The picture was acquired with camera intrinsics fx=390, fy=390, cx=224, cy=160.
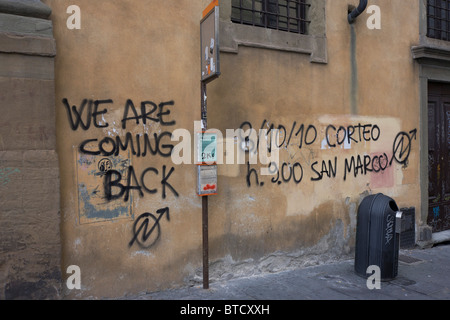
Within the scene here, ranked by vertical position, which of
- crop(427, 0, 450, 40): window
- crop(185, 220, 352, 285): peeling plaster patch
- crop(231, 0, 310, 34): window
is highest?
crop(427, 0, 450, 40): window

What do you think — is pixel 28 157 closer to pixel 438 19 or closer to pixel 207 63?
pixel 207 63

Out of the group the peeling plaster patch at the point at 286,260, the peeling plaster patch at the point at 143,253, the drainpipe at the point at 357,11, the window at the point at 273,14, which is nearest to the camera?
the peeling plaster patch at the point at 143,253

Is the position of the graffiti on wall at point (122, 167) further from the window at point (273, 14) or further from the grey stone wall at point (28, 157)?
the window at point (273, 14)

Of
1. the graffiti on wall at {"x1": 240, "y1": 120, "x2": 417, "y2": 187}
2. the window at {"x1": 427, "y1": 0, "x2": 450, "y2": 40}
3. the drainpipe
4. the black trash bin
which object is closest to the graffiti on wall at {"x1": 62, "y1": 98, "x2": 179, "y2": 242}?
the graffiti on wall at {"x1": 240, "y1": 120, "x2": 417, "y2": 187}

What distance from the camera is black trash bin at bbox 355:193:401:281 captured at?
4.82 meters

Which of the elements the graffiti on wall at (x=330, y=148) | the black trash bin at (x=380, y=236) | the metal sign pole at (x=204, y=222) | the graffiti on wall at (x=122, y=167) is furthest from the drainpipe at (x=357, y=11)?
the graffiti on wall at (x=122, y=167)

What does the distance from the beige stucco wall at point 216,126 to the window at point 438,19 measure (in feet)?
2.54

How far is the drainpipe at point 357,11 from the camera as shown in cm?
558

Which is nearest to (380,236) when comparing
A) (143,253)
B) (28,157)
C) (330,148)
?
(330,148)

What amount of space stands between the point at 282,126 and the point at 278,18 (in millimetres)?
1555

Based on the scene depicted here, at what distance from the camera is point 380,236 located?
15.8ft

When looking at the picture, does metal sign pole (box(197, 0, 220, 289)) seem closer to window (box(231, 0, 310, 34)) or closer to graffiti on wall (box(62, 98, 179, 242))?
graffiti on wall (box(62, 98, 179, 242))

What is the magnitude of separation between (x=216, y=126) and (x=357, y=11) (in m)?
2.81

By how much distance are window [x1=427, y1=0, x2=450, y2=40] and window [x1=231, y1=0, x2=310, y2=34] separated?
115 inches
